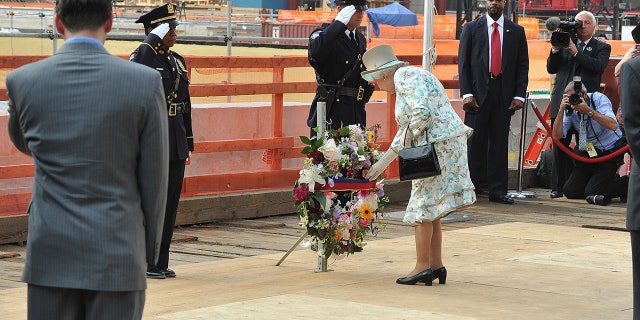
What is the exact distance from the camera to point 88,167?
12.4ft

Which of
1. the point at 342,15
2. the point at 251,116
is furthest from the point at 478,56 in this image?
the point at 342,15

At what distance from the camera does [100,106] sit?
12.4ft

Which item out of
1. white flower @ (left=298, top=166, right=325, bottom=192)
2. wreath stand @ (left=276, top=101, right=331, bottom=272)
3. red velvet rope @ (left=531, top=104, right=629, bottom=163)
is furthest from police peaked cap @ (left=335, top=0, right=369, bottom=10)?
red velvet rope @ (left=531, top=104, right=629, bottom=163)

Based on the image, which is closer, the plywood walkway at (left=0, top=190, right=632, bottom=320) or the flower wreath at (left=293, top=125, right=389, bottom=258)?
the plywood walkway at (left=0, top=190, right=632, bottom=320)

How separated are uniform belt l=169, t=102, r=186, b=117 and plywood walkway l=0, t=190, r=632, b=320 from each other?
3.42ft

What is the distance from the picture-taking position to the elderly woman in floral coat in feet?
25.1

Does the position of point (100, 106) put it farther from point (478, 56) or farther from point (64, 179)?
point (478, 56)

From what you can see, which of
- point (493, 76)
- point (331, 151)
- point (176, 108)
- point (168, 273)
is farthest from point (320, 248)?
point (493, 76)

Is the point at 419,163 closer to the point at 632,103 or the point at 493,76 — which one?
the point at 632,103

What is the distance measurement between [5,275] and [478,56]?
5.92m

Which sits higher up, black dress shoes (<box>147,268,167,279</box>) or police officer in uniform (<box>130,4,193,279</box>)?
police officer in uniform (<box>130,4,193,279</box>)

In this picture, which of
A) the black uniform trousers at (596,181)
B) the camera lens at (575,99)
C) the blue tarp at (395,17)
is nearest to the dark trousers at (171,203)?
the camera lens at (575,99)

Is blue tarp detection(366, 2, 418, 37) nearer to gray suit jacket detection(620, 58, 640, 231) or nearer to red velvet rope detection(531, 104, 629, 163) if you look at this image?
red velvet rope detection(531, 104, 629, 163)

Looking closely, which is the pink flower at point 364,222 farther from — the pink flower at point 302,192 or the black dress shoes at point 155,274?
the black dress shoes at point 155,274
